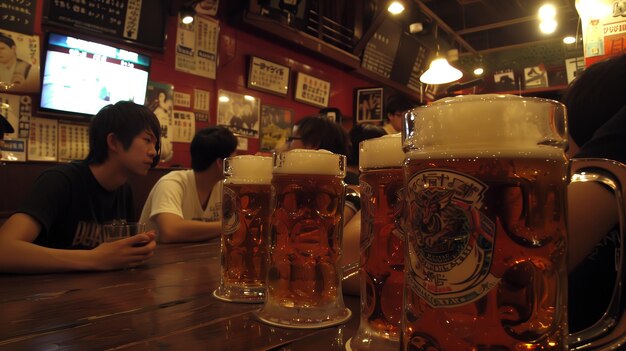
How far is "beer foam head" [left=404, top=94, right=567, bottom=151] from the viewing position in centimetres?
45

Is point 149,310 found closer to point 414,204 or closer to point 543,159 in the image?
point 414,204

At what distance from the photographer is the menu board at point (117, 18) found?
325 centimetres

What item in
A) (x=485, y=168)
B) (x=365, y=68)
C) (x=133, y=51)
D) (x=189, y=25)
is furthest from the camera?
(x=365, y=68)

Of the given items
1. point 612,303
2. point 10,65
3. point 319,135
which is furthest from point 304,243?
point 10,65

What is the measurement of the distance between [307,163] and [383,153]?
0.49 feet

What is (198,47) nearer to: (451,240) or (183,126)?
(183,126)

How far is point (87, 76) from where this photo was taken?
3379 millimetres

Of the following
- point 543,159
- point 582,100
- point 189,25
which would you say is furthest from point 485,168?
point 189,25

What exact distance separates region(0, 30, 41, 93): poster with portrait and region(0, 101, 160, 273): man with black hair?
4.66 feet

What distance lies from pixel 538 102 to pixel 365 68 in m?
6.00

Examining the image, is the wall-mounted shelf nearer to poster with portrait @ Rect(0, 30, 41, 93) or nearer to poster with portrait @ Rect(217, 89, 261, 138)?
poster with portrait @ Rect(217, 89, 261, 138)

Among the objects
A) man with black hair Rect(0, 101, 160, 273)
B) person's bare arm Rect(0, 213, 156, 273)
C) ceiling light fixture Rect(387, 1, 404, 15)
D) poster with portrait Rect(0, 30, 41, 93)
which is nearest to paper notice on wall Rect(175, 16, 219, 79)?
poster with portrait Rect(0, 30, 41, 93)

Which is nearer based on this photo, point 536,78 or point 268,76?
point 268,76

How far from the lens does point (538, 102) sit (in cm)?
46
